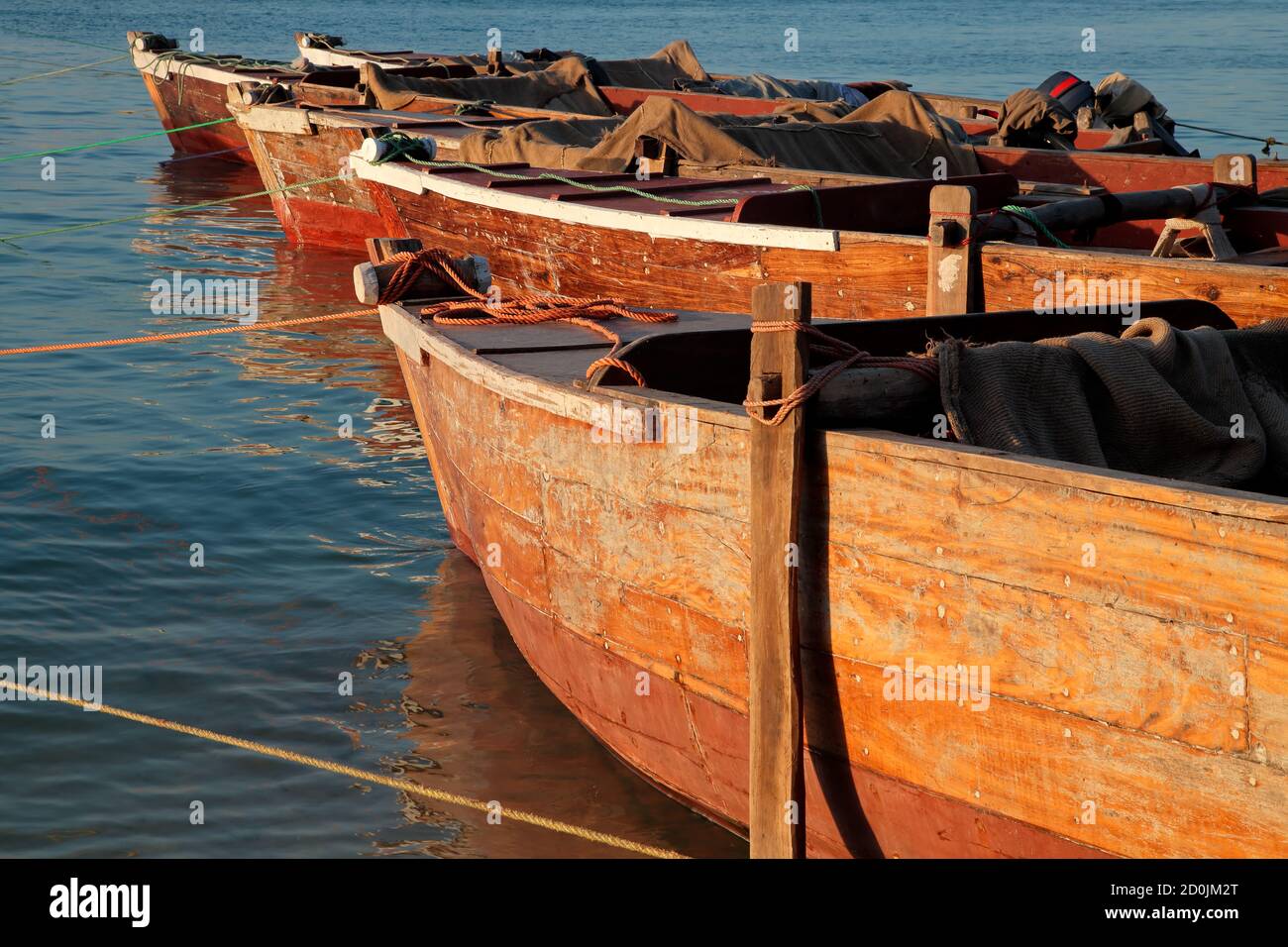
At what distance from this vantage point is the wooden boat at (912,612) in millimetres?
3002

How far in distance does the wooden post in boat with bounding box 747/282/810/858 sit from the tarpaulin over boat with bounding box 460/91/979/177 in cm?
638

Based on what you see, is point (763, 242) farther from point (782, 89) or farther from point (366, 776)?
point (782, 89)

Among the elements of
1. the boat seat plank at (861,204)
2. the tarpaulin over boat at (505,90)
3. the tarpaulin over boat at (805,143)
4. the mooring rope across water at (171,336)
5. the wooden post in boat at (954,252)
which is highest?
the tarpaulin over boat at (505,90)

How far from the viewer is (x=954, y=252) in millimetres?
6465

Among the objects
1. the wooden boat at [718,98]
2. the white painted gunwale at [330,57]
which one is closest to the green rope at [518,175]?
the wooden boat at [718,98]

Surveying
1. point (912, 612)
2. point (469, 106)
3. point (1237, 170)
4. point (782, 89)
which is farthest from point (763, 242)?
point (782, 89)

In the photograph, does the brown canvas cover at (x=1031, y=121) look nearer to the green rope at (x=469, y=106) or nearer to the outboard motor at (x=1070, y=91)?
the outboard motor at (x=1070, y=91)

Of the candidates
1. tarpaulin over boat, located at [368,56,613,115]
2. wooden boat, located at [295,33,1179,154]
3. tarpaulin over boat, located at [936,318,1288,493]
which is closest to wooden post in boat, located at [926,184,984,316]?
tarpaulin over boat, located at [936,318,1288,493]

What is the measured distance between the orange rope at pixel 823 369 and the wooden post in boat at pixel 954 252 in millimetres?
2657

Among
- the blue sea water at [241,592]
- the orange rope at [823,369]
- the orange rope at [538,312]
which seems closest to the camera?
the orange rope at [823,369]

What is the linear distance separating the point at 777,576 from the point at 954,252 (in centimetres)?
328
